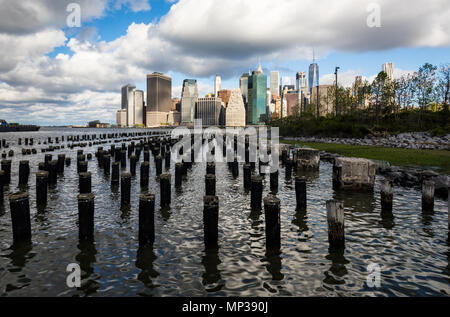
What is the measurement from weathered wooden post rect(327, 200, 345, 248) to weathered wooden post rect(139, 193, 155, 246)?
4.97 meters

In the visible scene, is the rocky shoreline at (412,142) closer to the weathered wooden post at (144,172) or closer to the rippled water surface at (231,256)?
the rippled water surface at (231,256)

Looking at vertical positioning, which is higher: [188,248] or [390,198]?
[390,198]

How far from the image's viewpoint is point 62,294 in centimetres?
590

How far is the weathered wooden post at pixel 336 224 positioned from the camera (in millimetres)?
7852

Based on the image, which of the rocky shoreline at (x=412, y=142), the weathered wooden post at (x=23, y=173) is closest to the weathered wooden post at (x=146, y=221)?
the weathered wooden post at (x=23, y=173)

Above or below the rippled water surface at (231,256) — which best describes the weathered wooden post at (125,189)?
above

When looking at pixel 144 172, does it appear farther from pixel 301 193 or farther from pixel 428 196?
pixel 428 196

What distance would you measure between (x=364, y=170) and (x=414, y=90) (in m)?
57.5

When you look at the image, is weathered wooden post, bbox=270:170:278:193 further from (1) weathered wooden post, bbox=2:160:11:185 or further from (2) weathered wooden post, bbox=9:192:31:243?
(1) weathered wooden post, bbox=2:160:11:185

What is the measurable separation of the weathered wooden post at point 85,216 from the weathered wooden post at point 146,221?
1616 mm

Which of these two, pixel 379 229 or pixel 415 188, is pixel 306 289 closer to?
pixel 379 229

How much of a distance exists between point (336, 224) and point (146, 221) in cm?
529

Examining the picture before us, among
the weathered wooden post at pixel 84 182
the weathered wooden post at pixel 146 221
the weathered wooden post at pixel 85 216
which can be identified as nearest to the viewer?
the weathered wooden post at pixel 146 221
